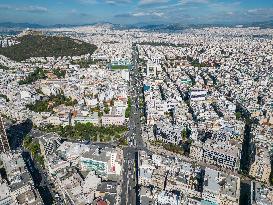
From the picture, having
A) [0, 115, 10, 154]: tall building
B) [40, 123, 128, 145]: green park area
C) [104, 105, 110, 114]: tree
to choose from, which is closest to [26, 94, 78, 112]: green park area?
[104, 105, 110, 114]: tree

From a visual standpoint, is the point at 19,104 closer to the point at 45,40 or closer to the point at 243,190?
the point at 243,190

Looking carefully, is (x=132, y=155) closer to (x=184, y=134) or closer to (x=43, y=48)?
(x=184, y=134)

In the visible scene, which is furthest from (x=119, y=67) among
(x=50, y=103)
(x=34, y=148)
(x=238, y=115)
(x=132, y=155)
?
(x=132, y=155)

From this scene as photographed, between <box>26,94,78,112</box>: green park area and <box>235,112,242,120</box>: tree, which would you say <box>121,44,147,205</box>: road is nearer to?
<box>26,94,78,112</box>: green park area

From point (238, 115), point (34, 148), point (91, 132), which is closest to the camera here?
point (34, 148)

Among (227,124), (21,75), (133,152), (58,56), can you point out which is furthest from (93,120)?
(58,56)

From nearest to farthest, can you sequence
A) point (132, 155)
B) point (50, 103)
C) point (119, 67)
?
point (132, 155) → point (50, 103) → point (119, 67)

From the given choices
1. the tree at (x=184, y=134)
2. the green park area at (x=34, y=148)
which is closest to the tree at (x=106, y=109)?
the green park area at (x=34, y=148)

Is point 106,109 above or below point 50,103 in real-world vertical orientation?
below

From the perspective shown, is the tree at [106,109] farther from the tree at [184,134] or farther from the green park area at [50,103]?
the tree at [184,134]
